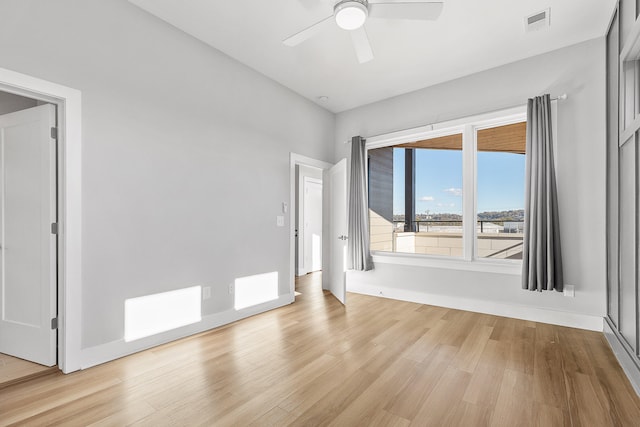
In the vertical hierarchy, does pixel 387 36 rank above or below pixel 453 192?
above

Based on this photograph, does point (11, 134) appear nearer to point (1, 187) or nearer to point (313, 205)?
point (1, 187)

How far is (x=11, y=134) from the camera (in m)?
2.46

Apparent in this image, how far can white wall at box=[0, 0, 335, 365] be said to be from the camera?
A: 90.3 inches

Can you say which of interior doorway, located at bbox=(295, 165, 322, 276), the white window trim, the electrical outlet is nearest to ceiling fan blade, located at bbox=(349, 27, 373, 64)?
the white window trim

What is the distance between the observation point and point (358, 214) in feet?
14.9

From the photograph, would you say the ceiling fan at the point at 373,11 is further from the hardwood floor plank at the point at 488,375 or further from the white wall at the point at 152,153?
the hardwood floor plank at the point at 488,375

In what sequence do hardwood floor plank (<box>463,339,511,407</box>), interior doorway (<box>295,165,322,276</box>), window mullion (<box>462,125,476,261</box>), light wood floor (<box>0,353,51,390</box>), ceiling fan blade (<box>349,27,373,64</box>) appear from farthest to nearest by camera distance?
interior doorway (<box>295,165,322,276</box>) < window mullion (<box>462,125,476,261</box>) < ceiling fan blade (<box>349,27,373,64</box>) < light wood floor (<box>0,353,51,390</box>) < hardwood floor plank (<box>463,339,511,407</box>)

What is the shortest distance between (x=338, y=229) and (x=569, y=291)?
8.95 feet

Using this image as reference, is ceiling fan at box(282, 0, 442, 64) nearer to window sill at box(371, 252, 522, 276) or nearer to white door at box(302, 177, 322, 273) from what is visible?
window sill at box(371, 252, 522, 276)

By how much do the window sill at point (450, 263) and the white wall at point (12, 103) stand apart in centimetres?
428

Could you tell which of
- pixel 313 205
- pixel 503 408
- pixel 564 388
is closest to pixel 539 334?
pixel 564 388

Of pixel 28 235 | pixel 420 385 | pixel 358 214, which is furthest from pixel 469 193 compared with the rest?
pixel 28 235

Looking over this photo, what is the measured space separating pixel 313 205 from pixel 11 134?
4.92 meters

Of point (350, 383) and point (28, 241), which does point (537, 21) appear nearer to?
point (350, 383)
